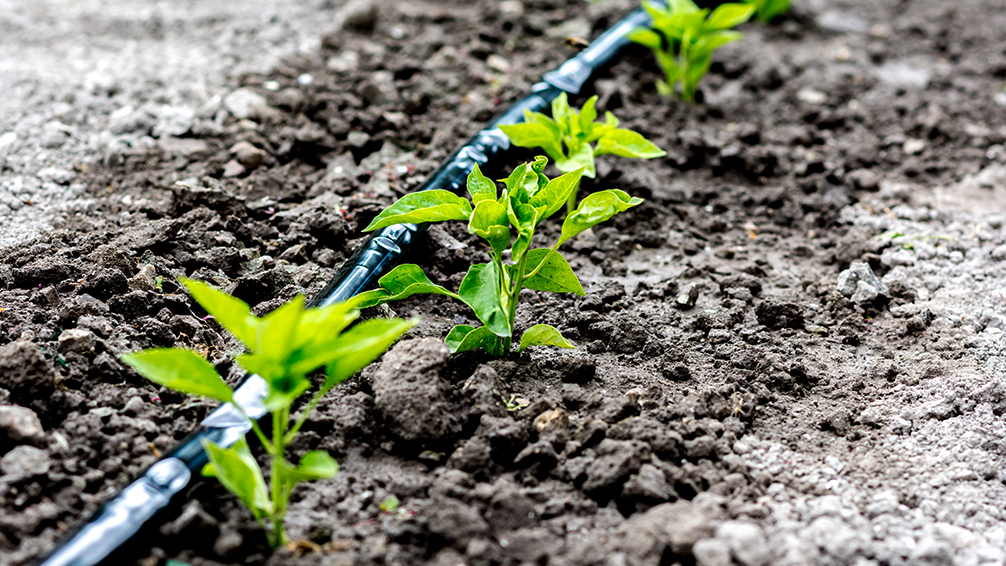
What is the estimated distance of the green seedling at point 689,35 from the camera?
3691 millimetres

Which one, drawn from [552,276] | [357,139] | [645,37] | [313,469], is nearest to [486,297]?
[552,276]

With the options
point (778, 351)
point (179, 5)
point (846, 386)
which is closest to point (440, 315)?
point (778, 351)

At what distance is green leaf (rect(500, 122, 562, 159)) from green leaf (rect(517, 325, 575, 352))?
835 mm

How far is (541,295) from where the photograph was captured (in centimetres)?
276

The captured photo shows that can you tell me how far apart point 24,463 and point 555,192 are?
4.87ft

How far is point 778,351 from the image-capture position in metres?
2.58

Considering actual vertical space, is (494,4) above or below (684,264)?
above

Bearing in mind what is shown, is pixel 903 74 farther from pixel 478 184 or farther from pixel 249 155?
pixel 249 155

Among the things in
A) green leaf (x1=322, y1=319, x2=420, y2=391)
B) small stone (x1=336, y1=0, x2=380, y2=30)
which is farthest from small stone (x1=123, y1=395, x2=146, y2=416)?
small stone (x1=336, y1=0, x2=380, y2=30)

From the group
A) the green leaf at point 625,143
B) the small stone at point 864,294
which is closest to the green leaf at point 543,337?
the green leaf at point 625,143

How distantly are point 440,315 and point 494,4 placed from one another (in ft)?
7.81

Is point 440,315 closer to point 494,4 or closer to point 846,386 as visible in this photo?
point 846,386

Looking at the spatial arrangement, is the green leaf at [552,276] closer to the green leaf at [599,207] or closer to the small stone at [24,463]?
the green leaf at [599,207]

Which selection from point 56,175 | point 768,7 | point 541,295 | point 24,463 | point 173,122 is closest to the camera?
point 24,463
